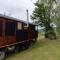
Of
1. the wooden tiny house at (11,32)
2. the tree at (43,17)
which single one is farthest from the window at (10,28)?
the tree at (43,17)

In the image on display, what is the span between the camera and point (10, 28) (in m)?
19.9

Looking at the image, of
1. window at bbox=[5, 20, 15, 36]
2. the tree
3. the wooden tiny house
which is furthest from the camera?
the tree

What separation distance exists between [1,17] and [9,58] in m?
3.31

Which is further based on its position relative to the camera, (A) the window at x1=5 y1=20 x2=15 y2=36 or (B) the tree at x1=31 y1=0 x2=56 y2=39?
(B) the tree at x1=31 y1=0 x2=56 y2=39

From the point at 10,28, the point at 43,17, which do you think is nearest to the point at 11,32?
the point at 10,28

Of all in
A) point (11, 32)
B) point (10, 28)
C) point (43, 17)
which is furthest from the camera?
point (43, 17)

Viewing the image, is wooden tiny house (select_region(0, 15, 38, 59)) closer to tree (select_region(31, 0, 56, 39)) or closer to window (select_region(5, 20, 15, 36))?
window (select_region(5, 20, 15, 36))

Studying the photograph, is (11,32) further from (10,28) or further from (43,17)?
(43,17)

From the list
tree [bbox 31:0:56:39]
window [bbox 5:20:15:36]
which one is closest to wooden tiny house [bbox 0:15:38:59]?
window [bbox 5:20:15:36]

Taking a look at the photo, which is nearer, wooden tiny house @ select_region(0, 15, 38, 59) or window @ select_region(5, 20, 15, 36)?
wooden tiny house @ select_region(0, 15, 38, 59)

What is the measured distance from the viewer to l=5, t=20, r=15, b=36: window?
1917cm

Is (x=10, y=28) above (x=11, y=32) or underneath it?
above

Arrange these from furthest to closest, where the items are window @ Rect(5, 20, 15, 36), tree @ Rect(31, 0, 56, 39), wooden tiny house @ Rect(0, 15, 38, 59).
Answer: tree @ Rect(31, 0, 56, 39) < window @ Rect(5, 20, 15, 36) < wooden tiny house @ Rect(0, 15, 38, 59)

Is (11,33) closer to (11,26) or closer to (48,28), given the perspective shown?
(11,26)
